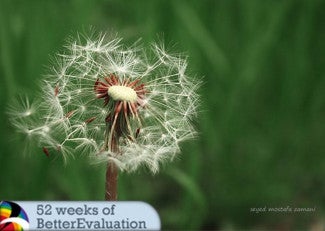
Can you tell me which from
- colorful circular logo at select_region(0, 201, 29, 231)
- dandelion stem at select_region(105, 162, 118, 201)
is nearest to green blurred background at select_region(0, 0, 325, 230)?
colorful circular logo at select_region(0, 201, 29, 231)

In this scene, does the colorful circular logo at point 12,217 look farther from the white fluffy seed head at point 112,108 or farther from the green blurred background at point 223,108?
the green blurred background at point 223,108

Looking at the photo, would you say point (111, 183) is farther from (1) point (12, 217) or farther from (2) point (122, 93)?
(1) point (12, 217)

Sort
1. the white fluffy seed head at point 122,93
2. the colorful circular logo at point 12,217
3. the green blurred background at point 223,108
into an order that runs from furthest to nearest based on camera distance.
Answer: the green blurred background at point 223,108 < the colorful circular logo at point 12,217 < the white fluffy seed head at point 122,93

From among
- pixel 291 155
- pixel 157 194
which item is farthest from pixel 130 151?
pixel 291 155

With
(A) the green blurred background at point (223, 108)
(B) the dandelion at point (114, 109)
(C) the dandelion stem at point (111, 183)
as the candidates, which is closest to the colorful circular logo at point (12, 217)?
(B) the dandelion at point (114, 109)

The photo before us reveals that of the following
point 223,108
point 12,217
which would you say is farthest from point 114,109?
point 223,108

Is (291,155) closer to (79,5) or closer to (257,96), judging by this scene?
(257,96)
